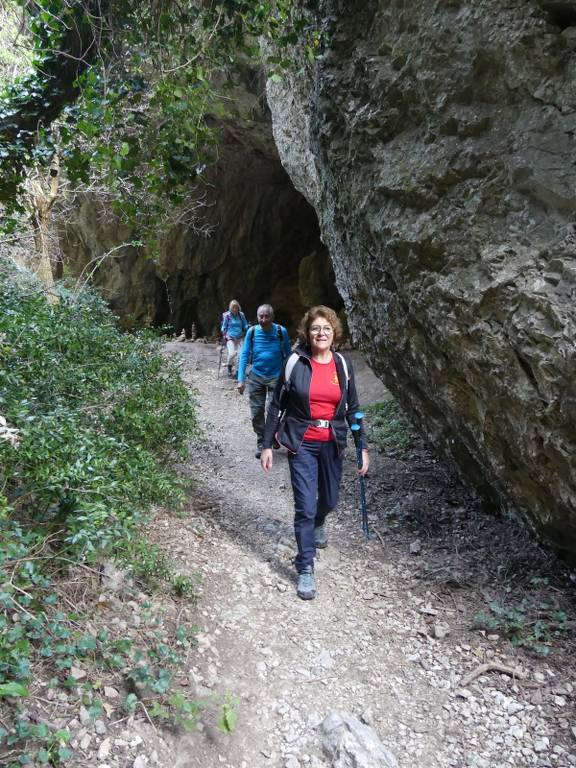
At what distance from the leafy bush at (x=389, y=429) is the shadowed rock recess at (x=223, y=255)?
8706mm

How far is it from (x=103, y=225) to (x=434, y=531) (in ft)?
48.6

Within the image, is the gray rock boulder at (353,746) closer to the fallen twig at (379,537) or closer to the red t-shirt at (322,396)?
the red t-shirt at (322,396)

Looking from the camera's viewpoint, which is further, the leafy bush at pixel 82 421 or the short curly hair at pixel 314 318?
the short curly hair at pixel 314 318

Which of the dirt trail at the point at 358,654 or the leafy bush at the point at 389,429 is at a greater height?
the leafy bush at the point at 389,429

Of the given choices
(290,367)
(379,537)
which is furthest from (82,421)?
(379,537)

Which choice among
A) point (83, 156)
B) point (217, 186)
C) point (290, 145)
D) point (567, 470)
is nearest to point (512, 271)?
point (567, 470)

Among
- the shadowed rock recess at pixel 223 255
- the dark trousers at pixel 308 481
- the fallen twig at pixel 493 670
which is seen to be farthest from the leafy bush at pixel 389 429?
the shadowed rock recess at pixel 223 255

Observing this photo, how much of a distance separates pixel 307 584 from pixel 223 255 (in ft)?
49.7

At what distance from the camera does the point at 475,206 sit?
10.9 ft

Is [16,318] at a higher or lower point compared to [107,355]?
higher

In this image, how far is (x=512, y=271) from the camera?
306 cm

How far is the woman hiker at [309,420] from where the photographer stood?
3.71 meters

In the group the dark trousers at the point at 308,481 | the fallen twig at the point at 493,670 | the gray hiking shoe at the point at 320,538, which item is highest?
the dark trousers at the point at 308,481

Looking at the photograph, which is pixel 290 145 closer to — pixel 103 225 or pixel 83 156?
pixel 83 156
